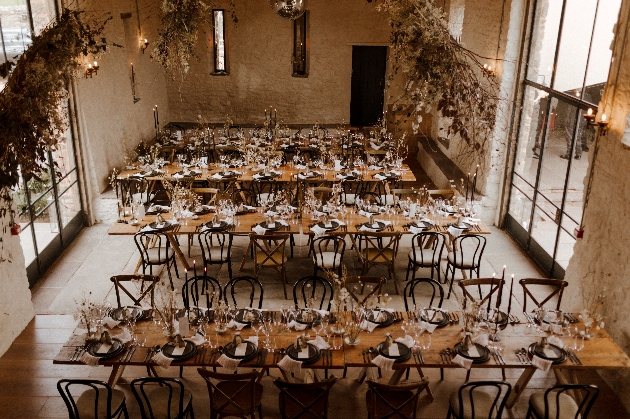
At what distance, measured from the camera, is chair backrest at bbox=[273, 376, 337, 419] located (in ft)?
15.1

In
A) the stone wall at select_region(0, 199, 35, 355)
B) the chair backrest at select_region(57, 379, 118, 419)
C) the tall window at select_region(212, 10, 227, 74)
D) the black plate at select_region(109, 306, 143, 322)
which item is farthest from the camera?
the tall window at select_region(212, 10, 227, 74)

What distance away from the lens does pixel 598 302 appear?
19.2 feet

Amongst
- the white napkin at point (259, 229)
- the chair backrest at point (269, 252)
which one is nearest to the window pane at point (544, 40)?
the chair backrest at point (269, 252)

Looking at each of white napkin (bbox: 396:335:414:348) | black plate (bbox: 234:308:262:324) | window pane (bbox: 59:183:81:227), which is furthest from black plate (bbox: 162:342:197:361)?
window pane (bbox: 59:183:81:227)

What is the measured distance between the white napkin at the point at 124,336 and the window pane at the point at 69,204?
165 inches

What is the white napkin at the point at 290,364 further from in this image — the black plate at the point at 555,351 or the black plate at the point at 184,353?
the black plate at the point at 555,351

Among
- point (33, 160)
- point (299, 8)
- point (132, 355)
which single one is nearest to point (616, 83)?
point (299, 8)

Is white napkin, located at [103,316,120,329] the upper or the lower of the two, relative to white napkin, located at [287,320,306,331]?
lower

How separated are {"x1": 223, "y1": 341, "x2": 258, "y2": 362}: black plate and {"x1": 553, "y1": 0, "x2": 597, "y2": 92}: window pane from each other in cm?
527

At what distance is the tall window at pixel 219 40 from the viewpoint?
14828mm

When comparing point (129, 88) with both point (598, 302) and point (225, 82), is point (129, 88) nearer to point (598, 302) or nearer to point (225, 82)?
point (225, 82)

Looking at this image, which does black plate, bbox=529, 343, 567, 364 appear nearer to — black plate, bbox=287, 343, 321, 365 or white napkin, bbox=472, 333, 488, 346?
white napkin, bbox=472, 333, 488, 346

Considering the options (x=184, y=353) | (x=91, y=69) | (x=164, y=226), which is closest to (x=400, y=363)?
(x=184, y=353)

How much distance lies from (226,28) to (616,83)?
11.1m
